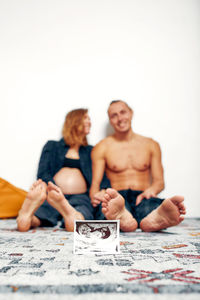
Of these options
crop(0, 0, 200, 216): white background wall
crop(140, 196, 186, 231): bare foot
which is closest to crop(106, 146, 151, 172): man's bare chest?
crop(0, 0, 200, 216): white background wall

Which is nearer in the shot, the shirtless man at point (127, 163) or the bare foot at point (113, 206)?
the bare foot at point (113, 206)

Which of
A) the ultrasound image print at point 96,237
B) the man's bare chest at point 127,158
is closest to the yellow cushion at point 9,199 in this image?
the man's bare chest at point 127,158

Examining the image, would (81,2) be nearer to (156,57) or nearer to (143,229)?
(156,57)

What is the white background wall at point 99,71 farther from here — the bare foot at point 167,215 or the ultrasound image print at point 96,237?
the ultrasound image print at point 96,237

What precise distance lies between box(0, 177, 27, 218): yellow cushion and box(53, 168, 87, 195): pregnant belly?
0.27 m

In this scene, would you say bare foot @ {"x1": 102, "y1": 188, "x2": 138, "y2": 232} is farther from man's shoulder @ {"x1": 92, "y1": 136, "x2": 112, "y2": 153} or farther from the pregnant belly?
man's shoulder @ {"x1": 92, "y1": 136, "x2": 112, "y2": 153}

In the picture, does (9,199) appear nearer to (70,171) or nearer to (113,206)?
(70,171)

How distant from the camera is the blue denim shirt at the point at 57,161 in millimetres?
1662

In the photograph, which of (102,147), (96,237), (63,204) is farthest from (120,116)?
(96,237)

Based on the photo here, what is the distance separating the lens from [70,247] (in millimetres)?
865

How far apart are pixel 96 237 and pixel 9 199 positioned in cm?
101

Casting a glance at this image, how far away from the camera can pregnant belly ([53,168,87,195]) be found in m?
1.62

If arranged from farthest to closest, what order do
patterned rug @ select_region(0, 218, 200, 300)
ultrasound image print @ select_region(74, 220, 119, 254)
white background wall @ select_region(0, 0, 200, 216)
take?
white background wall @ select_region(0, 0, 200, 216), ultrasound image print @ select_region(74, 220, 119, 254), patterned rug @ select_region(0, 218, 200, 300)

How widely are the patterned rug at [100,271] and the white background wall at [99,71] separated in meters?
1.22
